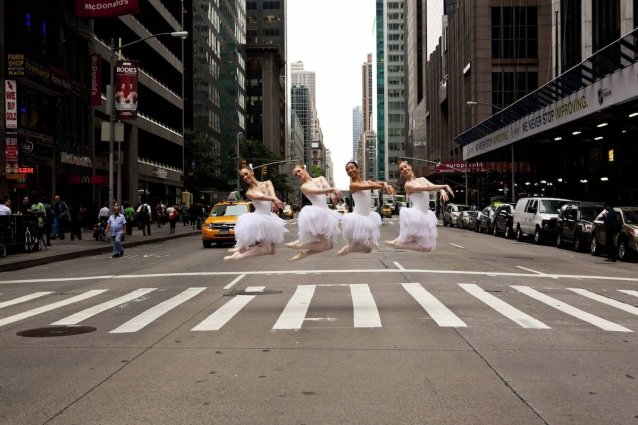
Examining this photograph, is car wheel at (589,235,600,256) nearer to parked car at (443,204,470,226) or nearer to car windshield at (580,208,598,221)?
car windshield at (580,208,598,221)

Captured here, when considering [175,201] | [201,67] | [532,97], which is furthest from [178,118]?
[532,97]

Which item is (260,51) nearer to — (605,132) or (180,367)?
(605,132)

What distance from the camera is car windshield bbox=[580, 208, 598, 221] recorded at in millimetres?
26172

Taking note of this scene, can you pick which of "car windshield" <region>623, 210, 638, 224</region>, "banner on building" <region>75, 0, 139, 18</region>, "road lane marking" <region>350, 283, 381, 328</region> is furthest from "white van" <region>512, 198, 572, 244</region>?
"banner on building" <region>75, 0, 139, 18</region>

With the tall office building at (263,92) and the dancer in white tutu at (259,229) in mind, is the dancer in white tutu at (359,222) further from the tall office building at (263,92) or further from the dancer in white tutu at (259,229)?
the tall office building at (263,92)

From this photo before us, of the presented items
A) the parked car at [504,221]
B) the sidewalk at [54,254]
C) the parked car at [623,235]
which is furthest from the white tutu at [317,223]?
the parked car at [504,221]

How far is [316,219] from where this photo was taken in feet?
33.7

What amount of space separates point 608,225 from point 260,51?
13876cm

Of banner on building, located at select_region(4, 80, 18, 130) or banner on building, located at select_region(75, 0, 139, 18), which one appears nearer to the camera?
banner on building, located at select_region(4, 80, 18, 130)

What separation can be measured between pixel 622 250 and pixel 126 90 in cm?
2519

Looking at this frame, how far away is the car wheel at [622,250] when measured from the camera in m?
22.1

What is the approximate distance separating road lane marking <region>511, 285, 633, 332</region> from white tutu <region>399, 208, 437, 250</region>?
253 cm

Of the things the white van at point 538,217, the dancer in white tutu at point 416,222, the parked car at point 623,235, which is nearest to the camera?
the dancer in white tutu at point 416,222

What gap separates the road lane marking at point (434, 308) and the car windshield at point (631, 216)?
38.9ft
